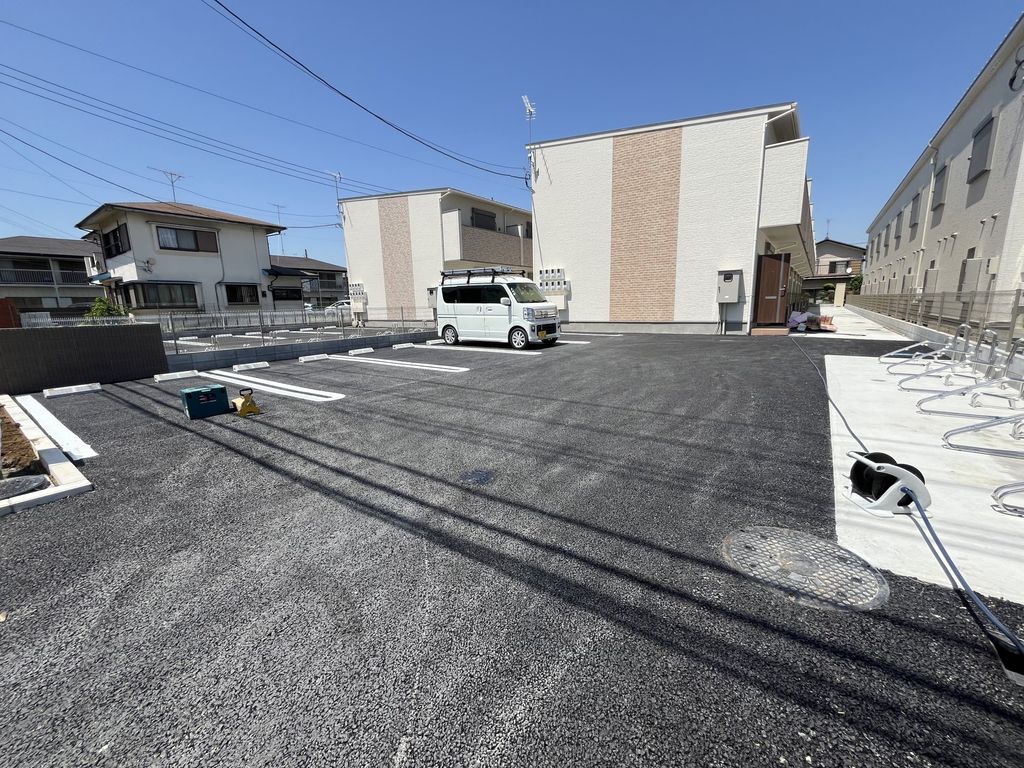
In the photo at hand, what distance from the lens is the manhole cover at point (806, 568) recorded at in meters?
2.11

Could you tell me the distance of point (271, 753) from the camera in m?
1.43

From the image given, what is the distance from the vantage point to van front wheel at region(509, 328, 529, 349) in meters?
11.7

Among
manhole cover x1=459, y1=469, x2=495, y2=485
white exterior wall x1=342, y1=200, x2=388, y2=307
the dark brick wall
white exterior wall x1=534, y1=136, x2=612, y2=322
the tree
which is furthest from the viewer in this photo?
white exterior wall x1=342, y1=200, x2=388, y2=307

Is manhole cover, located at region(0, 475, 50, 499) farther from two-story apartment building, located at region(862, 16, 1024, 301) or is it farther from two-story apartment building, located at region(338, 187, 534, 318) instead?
two-story apartment building, located at region(338, 187, 534, 318)

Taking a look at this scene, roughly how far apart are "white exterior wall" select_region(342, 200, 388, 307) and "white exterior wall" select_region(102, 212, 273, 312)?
709cm

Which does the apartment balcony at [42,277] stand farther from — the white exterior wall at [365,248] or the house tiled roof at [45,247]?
the white exterior wall at [365,248]

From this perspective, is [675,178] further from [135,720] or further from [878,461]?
[135,720]

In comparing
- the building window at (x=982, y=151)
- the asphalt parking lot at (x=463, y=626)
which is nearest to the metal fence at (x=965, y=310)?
the building window at (x=982, y=151)

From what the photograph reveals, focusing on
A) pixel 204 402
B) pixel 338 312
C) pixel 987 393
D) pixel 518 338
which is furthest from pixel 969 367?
pixel 338 312

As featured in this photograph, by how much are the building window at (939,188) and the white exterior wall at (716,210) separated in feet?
33.3

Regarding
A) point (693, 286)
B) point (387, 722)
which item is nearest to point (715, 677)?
point (387, 722)

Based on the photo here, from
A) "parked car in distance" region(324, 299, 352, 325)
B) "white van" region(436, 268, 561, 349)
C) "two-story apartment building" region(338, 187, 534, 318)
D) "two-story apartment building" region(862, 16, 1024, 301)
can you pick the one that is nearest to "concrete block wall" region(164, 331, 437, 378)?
"white van" region(436, 268, 561, 349)

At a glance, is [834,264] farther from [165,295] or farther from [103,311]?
[103,311]

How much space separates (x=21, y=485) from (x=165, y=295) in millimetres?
23739
